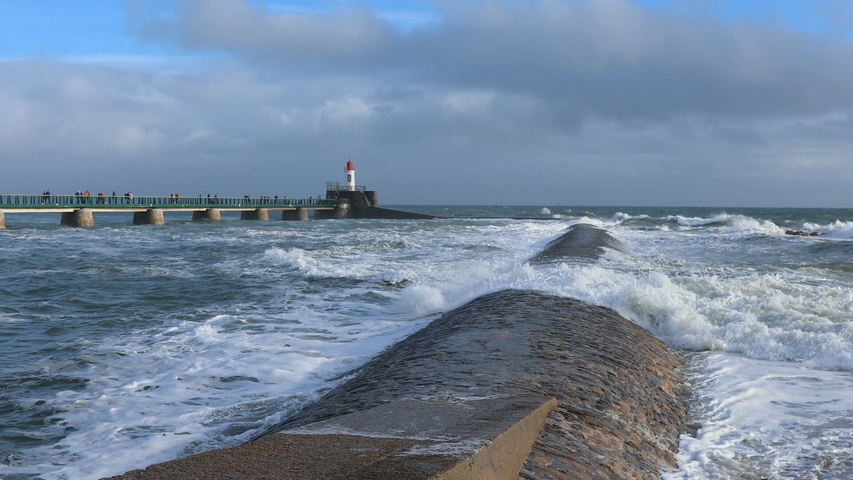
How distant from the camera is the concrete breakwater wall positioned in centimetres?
304

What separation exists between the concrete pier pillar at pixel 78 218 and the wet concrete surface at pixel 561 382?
1541 inches

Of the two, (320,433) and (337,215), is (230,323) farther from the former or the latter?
(337,215)

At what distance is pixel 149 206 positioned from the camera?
4681 centimetres

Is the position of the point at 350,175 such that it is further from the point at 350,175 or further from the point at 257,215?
the point at 257,215

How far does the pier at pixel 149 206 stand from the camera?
40.7 metres

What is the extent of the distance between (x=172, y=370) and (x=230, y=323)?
2.84m

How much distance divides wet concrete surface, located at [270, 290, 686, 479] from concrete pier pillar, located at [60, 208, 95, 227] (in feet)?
128

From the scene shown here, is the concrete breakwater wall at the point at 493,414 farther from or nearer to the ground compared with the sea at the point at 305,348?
farther from the ground

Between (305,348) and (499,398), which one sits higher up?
(499,398)

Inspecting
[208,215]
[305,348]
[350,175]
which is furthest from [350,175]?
[305,348]

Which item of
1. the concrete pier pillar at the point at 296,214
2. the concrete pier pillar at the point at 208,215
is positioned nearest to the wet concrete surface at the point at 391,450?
the concrete pier pillar at the point at 208,215

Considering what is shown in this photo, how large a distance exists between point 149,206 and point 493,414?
46.8 m

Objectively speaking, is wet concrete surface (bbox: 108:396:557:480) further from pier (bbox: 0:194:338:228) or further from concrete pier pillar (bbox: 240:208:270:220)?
concrete pier pillar (bbox: 240:208:270:220)

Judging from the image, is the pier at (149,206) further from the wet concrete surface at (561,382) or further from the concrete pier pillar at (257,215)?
the wet concrete surface at (561,382)
